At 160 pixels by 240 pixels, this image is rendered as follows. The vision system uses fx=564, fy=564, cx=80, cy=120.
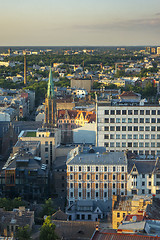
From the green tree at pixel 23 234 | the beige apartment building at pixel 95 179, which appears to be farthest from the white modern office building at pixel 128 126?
the green tree at pixel 23 234

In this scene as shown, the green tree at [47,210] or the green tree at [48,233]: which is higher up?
the green tree at [48,233]

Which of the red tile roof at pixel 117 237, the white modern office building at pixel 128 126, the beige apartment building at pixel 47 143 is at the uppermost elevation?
the white modern office building at pixel 128 126

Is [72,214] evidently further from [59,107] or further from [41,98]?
[41,98]

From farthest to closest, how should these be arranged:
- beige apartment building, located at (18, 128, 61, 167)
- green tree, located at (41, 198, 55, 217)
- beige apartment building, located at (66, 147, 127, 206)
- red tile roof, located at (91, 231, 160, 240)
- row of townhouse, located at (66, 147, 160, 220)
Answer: beige apartment building, located at (18, 128, 61, 167) < beige apartment building, located at (66, 147, 127, 206) < row of townhouse, located at (66, 147, 160, 220) < green tree, located at (41, 198, 55, 217) < red tile roof, located at (91, 231, 160, 240)

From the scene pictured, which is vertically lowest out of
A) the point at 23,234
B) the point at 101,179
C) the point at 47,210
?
the point at 47,210

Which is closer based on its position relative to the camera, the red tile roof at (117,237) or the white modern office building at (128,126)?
the red tile roof at (117,237)

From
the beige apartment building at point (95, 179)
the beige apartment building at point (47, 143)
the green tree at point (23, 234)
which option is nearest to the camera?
the green tree at point (23, 234)

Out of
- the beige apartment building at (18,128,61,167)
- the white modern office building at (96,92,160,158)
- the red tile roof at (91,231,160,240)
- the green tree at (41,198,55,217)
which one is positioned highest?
the white modern office building at (96,92,160,158)

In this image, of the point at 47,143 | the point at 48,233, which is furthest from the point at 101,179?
the point at 48,233

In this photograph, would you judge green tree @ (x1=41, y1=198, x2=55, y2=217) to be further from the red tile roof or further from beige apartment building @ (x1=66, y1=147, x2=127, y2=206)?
the red tile roof

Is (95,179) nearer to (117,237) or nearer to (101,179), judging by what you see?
(101,179)

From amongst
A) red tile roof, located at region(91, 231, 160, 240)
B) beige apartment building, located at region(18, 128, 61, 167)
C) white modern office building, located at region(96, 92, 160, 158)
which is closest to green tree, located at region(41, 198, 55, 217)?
white modern office building, located at region(96, 92, 160, 158)

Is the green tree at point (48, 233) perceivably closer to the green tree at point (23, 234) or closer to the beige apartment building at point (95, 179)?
the green tree at point (23, 234)
